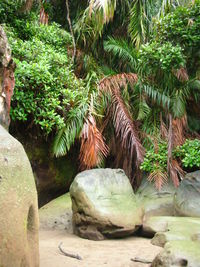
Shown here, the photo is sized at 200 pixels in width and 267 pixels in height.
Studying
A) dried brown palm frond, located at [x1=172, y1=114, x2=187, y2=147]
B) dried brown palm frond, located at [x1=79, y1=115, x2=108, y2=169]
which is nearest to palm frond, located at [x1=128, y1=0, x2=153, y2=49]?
dried brown palm frond, located at [x1=172, y1=114, x2=187, y2=147]

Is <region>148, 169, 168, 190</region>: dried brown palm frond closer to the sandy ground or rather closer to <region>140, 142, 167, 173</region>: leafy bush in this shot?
<region>140, 142, 167, 173</region>: leafy bush

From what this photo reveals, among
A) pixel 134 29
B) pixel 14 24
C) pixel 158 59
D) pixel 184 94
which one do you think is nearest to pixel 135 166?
pixel 184 94

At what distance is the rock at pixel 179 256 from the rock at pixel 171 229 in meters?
0.74

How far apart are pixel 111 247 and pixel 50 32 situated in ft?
16.5

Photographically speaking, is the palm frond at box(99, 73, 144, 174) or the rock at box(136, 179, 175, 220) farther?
the palm frond at box(99, 73, 144, 174)

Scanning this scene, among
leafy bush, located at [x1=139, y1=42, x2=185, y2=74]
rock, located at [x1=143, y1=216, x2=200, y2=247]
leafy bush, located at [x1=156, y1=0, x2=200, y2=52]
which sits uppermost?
leafy bush, located at [x1=156, y1=0, x2=200, y2=52]

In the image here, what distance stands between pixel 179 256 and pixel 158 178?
314 cm

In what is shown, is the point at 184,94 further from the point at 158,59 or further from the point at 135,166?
the point at 135,166

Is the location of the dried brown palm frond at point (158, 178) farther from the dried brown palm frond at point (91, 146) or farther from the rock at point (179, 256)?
the rock at point (179, 256)

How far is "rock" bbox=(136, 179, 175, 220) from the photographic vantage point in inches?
236

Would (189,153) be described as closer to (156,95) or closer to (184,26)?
(156,95)

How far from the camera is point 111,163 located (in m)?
7.61

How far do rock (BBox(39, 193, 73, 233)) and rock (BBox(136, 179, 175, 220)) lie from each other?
1.44 m

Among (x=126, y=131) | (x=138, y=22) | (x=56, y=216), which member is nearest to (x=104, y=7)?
(x=138, y=22)
